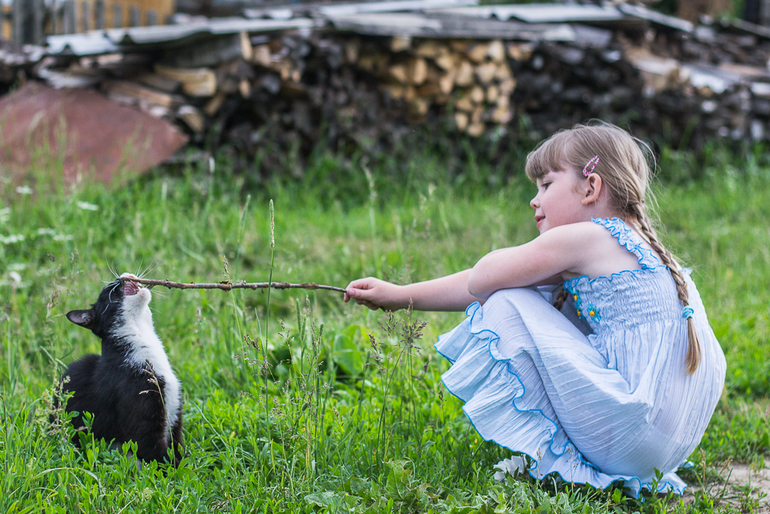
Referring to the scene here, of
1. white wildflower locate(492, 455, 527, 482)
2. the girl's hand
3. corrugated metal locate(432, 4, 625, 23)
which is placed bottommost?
white wildflower locate(492, 455, 527, 482)

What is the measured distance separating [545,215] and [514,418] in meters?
0.66

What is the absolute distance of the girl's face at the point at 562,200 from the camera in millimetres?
2057

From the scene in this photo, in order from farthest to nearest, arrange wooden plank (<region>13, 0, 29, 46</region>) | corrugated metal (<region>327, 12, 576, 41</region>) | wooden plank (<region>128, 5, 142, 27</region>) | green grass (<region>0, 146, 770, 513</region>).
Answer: wooden plank (<region>128, 5, 142, 27</region>) < wooden plank (<region>13, 0, 29, 46</region>) < corrugated metal (<region>327, 12, 576, 41</region>) < green grass (<region>0, 146, 770, 513</region>)

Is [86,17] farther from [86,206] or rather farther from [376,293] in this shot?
[376,293]

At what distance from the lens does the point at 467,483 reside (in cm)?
193

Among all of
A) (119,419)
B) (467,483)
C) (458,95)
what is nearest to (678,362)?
(467,483)

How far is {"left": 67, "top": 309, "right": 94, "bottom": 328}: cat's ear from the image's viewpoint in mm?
1918

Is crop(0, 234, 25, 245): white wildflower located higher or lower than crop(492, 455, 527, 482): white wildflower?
lower

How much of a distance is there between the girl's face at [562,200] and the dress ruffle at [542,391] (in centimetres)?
28

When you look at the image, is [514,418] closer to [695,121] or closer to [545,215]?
[545,215]

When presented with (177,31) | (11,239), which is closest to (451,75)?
(177,31)

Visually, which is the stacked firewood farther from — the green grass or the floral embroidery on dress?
the floral embroidery on dress

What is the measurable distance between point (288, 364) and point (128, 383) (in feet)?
3.16

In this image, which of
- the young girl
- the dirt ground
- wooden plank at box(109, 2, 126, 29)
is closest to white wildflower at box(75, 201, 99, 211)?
the young girl
